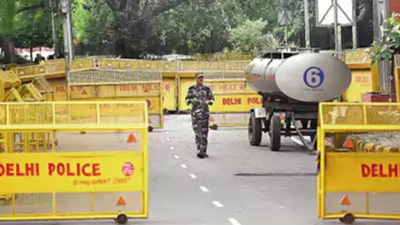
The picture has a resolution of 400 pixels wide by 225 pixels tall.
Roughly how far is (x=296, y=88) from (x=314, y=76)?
1.73 feet

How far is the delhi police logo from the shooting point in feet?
75.8

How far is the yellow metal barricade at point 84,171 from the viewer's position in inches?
481

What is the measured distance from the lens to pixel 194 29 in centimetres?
7475

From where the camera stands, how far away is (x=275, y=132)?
77.9ft

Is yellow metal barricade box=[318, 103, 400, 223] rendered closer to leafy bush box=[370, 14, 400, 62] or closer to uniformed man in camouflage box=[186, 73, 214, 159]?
leafy bush box=[370, 14, 400, 62]

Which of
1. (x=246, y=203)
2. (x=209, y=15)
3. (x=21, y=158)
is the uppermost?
(x=209, y=15)

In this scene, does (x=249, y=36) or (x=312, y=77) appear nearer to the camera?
(x=312, y=77)

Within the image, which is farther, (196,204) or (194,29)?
(194,29)

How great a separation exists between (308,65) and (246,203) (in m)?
8.95

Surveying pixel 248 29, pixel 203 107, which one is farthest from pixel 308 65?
pixel 248 29

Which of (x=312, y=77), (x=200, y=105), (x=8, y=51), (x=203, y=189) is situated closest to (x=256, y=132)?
(x=312, y=77)

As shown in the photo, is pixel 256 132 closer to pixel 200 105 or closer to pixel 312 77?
pixel 312 77

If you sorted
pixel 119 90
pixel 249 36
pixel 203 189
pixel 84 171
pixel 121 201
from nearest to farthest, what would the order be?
pixel 84 171 < pixel 121 201 < pixel 203 189 < pixel 119 90 < pixel 249 36

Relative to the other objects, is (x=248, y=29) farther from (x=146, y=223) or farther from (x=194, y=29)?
(x=146, y=223)
